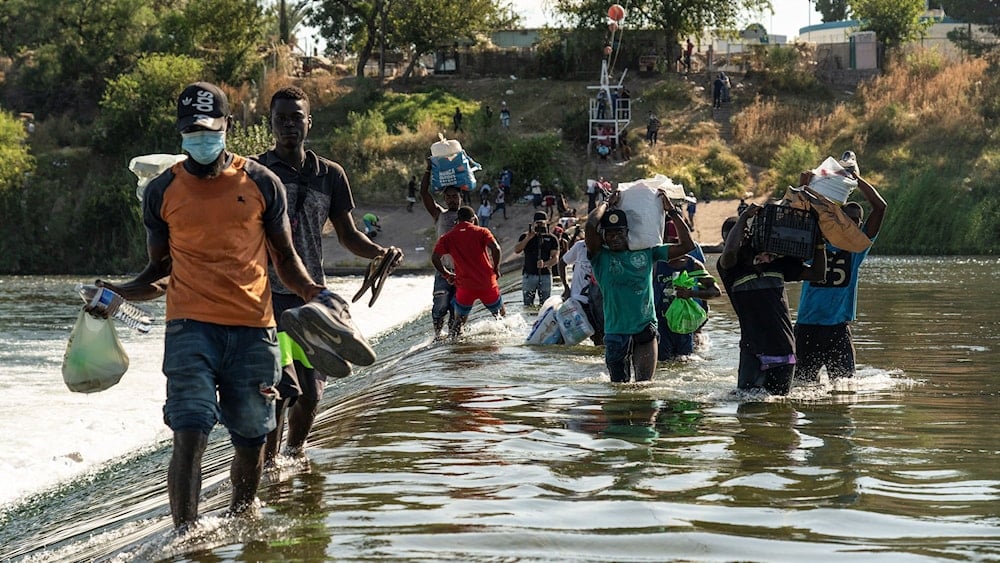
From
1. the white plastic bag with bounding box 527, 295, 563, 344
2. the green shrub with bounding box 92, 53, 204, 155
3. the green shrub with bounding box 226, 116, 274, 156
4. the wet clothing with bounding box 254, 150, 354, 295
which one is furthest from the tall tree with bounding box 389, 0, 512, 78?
the wet clothing with bounding box 254, 150, 354, 295

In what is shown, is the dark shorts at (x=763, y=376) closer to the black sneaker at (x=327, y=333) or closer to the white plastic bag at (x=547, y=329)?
the black sneaker at (x=327, y=333)

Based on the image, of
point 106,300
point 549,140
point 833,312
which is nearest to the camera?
point 106,300

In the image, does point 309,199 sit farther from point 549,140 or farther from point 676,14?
point 676,14

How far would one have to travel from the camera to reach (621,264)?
10.4m

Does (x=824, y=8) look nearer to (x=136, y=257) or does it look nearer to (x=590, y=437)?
(x=136, y=257)

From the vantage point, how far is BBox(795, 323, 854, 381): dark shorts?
423 inches

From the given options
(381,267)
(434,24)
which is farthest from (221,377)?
(434,24)

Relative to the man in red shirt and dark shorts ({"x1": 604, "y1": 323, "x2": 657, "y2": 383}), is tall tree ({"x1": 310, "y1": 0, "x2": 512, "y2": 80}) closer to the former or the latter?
the man in red shirt

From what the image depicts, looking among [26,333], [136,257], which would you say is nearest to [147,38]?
[136,257]

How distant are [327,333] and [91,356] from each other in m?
1.10

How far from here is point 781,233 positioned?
971cm

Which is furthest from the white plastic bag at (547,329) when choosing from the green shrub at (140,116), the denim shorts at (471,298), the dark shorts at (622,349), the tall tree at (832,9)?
the tall tree at (832,9)

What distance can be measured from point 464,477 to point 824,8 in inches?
4293

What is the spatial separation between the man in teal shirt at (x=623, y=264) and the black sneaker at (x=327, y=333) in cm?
410
